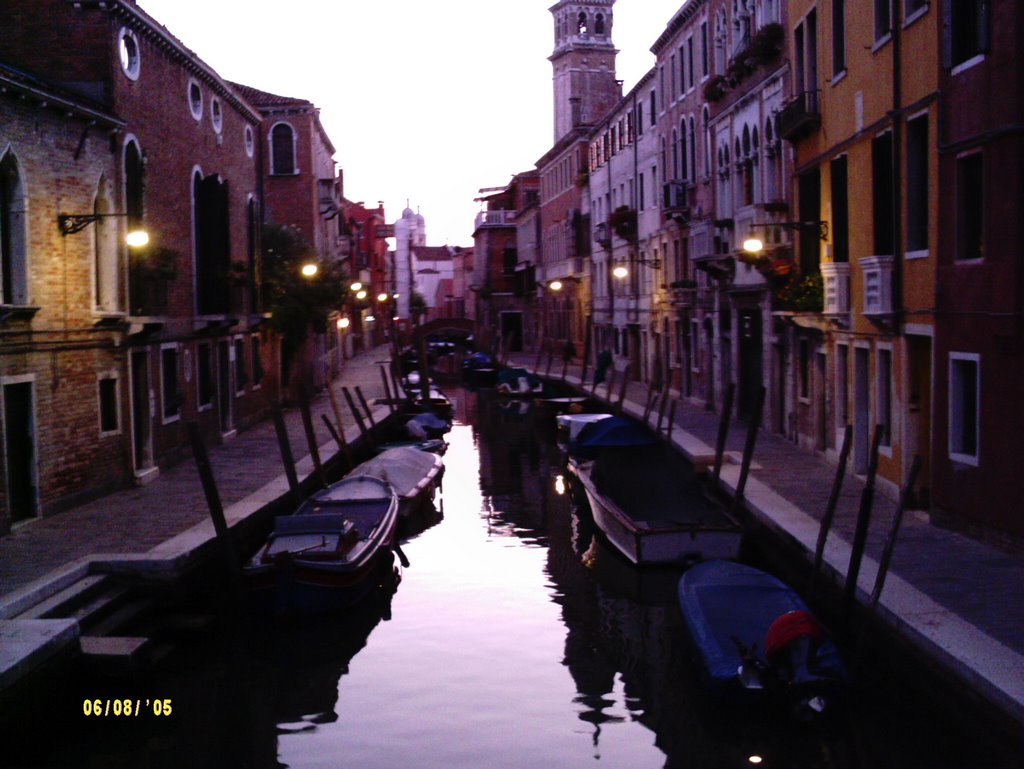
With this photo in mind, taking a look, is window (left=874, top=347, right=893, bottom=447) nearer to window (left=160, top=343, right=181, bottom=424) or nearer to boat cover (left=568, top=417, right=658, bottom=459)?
boat cover (left=568, top=417, right=658, bottom=459)

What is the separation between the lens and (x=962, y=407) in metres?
12.4

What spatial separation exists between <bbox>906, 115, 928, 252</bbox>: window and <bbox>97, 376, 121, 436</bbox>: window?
1005 centimetres

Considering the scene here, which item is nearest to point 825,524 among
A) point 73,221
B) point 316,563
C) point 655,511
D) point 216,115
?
point 655,511

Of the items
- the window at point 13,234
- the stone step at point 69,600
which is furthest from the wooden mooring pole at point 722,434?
the window at point 13,234

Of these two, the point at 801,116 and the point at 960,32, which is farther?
the point at 801,116

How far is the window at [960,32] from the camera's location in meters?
11.9

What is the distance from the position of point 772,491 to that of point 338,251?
32183 mm

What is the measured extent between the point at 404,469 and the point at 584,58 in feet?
123

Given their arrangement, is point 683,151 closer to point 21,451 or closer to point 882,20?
point 882,20

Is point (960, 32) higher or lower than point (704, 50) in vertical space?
lower

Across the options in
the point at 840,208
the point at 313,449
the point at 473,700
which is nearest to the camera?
the point at 473,700

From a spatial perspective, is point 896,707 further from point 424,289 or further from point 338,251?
point 424,289

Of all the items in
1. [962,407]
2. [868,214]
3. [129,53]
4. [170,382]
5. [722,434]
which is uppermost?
[129,53]

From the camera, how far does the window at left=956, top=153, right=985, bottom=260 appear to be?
12.0 m
